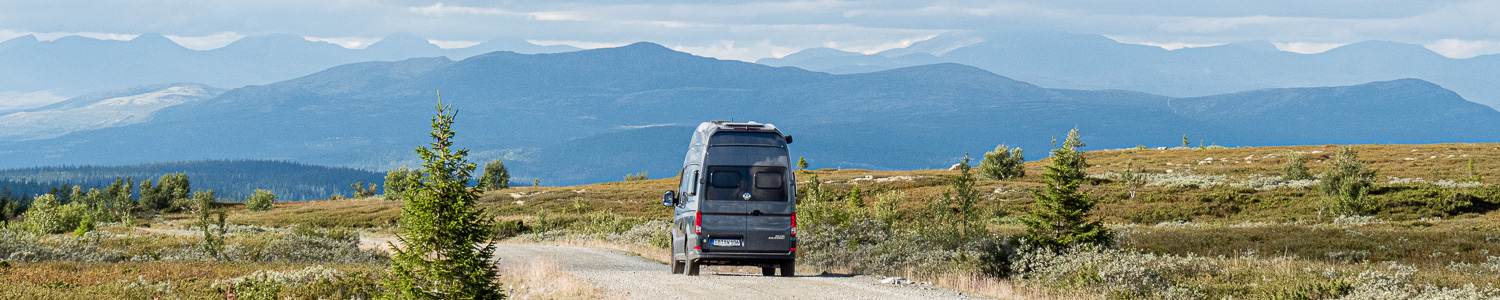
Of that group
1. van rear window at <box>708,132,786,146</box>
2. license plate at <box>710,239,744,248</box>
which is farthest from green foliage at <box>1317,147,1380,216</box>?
license plate at <box>710,239,744,248</box>

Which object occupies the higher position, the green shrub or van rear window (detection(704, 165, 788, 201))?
van rear window (detection(704, 165, 788, 201))

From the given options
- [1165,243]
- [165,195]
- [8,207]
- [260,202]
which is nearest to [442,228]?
[1165,243]

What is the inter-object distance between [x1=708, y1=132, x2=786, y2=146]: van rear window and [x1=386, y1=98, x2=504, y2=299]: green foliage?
703cm

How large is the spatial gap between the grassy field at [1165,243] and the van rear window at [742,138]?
13.1 ft

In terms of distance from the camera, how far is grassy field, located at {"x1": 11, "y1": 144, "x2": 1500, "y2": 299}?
1627 centimetres

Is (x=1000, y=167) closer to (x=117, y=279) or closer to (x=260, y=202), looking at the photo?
(x=117, y=279)

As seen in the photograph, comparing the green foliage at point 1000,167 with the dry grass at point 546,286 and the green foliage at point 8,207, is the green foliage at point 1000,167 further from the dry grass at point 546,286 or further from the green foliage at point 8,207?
the green foliage at point 8,207

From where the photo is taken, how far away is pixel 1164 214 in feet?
164

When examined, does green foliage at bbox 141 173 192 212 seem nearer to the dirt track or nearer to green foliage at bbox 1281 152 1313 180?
the dirt track

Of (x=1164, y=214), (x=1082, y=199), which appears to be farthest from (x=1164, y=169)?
(x=1082, y=199)

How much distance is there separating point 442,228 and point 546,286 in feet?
15.5

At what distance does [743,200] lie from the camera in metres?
19.5

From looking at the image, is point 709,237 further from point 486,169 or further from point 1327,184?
point 486,169

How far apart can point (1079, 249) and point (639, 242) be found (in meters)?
18.4
